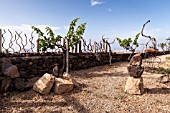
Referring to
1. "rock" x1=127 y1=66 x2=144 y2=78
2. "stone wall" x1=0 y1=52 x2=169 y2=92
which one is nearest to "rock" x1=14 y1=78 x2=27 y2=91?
"stone wall" x1=0 y1=52 x2=169 y2=92

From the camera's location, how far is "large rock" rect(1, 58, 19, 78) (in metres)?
6.41

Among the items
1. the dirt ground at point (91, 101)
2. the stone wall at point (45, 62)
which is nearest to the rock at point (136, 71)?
the dirt ground at point (91, 101)

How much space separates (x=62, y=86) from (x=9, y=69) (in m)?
2.24

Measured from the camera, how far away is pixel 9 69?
6469mm

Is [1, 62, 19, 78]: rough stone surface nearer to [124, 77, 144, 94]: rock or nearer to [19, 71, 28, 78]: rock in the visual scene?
[19, 71, 28, 78]: rock

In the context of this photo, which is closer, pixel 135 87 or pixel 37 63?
pixel 135 87

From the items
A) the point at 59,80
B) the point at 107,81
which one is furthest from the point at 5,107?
the point at 107,81

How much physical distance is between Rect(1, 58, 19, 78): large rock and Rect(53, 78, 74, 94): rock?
5.78 ft

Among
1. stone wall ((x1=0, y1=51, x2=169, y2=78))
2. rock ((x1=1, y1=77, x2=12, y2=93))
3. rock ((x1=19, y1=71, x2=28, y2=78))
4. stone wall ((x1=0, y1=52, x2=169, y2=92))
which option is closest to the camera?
rock ((x1=1, y1=77, x2=12, y2=93))

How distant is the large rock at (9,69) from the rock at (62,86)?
5.78ft

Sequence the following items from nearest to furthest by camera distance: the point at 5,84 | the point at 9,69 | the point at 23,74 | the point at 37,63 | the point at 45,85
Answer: the point at 45,85, the point at 5,84, the point at 9,69, the point at 23,74, the point at 37,63

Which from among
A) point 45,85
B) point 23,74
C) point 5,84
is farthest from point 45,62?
point 45,85

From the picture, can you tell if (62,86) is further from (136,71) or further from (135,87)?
(136,71)

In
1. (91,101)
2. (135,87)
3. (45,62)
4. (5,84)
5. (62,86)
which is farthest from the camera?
(45,62)
